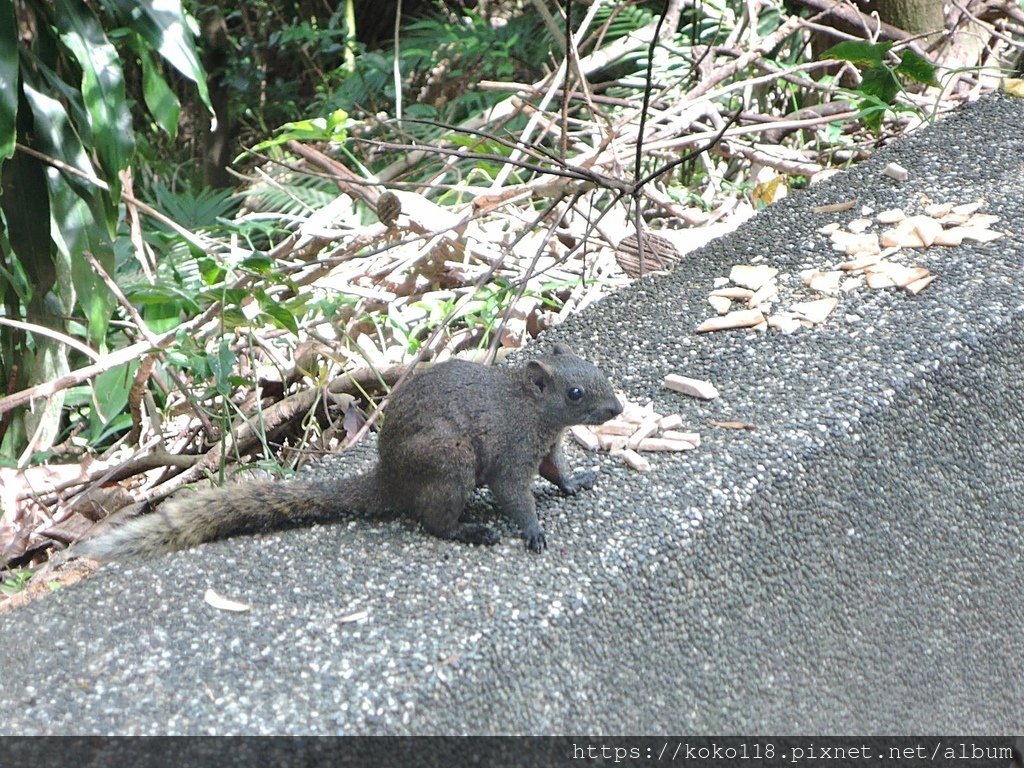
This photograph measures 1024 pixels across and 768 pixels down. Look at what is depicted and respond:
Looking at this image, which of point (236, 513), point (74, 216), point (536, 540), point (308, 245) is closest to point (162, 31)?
point (74, 216)

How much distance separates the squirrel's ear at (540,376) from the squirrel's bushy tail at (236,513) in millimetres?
439

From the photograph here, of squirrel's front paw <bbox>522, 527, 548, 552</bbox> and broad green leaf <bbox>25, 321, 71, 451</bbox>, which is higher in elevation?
squirrel's front paw <bbox>522, 527, 548, 552</bbox>

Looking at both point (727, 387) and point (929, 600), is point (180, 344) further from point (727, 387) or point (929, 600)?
point (929, 600)

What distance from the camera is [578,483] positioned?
2654mm

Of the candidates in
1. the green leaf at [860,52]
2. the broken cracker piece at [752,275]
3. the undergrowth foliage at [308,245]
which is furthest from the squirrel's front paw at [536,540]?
the green leaf at [860,52]

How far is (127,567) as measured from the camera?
2.57 m

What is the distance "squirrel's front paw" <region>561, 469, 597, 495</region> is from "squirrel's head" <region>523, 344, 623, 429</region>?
0.15 m

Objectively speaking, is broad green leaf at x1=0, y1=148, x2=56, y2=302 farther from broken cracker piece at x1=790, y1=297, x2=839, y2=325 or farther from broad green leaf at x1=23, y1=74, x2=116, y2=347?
broken cracker piece at x1=790, y1=297, x2=839, y2=325

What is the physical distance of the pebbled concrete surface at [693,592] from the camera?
79.8 inches

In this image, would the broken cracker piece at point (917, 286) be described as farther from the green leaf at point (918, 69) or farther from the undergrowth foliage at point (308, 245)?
the green leaf at point (918, 69)

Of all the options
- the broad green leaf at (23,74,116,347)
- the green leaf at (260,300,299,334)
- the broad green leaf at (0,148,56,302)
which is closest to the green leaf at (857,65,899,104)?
the green leaf at (260,300,299,334)

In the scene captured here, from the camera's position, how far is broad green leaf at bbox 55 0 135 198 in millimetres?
3775

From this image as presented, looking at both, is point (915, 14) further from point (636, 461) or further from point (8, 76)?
point (8, 76)

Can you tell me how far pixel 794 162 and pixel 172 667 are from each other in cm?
365
